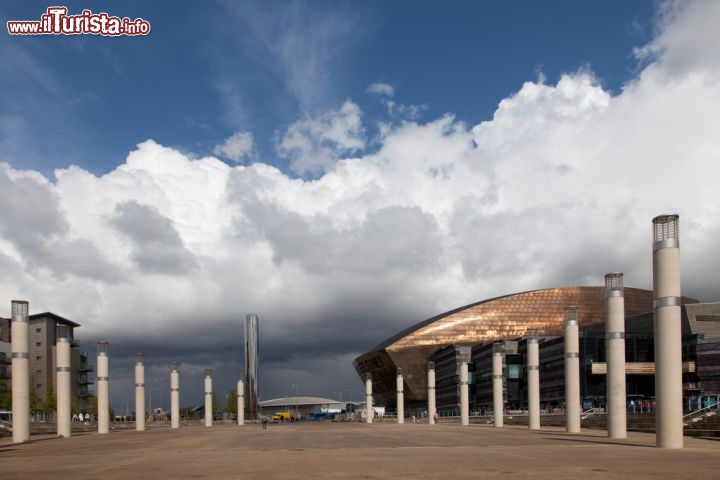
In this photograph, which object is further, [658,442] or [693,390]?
[693,390]

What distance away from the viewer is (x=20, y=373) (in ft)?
159

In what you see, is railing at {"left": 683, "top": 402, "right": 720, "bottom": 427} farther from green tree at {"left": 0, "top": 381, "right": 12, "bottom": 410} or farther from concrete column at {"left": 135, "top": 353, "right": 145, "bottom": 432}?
green tree at {"left": 0, "top": 381, "right": 12, "bottom": 410}

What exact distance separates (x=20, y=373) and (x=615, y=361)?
3807 centimetres

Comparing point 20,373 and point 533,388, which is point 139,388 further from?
point 533,388

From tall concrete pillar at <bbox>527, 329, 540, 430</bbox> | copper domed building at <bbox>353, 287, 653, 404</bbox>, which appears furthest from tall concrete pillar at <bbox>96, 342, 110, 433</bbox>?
copper domed building at <bbox>353, 287, 653, 404</bbox>

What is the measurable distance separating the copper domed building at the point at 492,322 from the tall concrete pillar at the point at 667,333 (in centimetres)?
12017

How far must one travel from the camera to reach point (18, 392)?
4844 cm

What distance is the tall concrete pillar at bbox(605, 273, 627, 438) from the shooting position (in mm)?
38438

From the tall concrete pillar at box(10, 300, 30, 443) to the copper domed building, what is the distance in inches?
4427

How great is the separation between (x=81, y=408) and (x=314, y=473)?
130587 mm

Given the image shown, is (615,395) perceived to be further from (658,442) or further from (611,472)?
(611,472)

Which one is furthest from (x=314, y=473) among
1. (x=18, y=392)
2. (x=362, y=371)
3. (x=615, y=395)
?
(x=362, y=371)

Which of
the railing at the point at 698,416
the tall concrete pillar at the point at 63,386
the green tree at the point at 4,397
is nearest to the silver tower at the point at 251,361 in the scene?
the green tree at the point at 4,397

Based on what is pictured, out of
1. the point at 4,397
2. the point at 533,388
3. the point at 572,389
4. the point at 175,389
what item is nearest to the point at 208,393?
the point at 175,389
